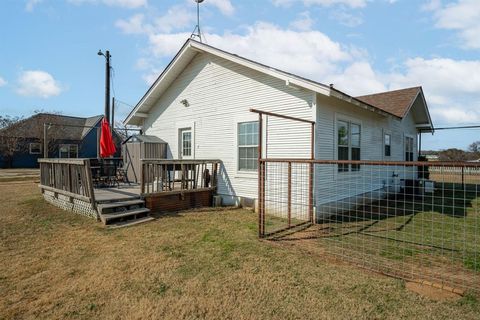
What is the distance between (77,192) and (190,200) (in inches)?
117

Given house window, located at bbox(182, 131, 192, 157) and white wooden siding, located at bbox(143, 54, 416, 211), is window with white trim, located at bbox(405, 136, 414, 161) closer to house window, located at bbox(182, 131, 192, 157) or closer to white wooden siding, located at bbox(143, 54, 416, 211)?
white wooden siding, located at bbox(143, 54, 416, 211)

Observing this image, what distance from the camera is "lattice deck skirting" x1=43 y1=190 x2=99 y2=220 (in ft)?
23.1

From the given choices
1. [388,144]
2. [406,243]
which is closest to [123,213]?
[406,243]

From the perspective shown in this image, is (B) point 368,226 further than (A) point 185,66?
No

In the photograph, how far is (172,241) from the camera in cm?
546

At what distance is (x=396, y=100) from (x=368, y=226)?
8.50m

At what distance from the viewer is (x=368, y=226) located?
22.3 ft

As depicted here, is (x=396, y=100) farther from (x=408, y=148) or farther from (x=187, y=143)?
(x=187, y=143)

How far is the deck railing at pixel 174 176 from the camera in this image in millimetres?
7797

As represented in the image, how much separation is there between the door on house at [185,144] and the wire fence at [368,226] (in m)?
3.52

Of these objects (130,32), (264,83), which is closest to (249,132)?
(264,83)

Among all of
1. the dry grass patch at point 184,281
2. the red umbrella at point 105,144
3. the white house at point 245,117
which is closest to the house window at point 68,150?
the white house at point 245,117

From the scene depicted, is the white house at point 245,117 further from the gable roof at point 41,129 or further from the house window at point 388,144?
the gable roof at point 41,129

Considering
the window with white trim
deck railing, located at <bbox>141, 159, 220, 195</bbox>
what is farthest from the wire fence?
the window with white trim
